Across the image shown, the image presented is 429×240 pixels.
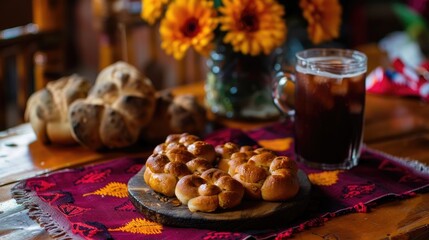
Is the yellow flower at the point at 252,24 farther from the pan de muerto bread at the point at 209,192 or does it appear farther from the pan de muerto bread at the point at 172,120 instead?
the pan de muerto bread at the point at 209,192

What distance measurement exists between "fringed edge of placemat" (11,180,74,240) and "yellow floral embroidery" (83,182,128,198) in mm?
83

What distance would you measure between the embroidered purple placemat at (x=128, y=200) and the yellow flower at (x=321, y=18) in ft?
0.83

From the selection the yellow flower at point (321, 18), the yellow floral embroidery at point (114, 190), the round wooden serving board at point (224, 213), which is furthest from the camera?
the yellow flower at point (321, 18)

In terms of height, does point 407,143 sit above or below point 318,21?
below

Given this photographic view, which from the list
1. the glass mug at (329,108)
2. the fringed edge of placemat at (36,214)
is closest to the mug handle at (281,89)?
the glass mug at (329,108)

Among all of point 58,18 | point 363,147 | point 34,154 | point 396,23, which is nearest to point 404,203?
point 363,147

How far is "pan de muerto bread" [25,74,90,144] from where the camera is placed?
47.3 inches

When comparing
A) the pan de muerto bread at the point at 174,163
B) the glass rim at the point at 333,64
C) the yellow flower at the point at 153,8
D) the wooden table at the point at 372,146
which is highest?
the yellow flower at the point at 153,8

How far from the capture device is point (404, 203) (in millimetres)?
971

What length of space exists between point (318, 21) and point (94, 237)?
69cm

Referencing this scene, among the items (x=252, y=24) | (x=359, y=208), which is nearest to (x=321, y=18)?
(x=252, y=24)

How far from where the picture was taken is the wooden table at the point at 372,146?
875 mm

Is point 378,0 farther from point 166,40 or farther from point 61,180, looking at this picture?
point 61,180

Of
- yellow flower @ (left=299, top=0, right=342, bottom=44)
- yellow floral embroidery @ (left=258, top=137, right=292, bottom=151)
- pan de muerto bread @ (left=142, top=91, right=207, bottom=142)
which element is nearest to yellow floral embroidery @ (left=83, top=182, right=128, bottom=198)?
pan de muerto bread @ (left=142, top=91, right=207, bottom=142)
